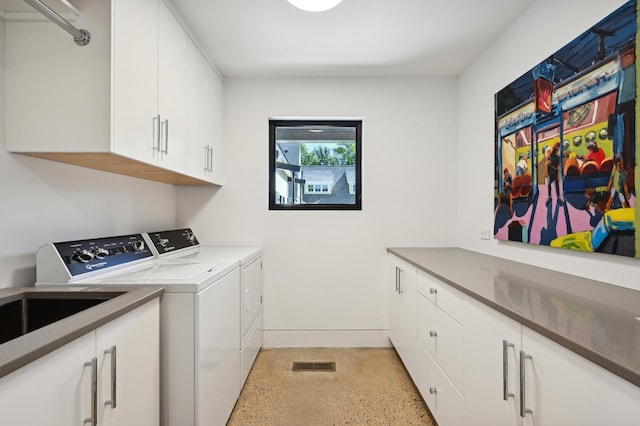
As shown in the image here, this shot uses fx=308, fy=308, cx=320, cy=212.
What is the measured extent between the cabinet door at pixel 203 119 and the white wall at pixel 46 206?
1.59 feet

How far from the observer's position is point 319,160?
120 inches

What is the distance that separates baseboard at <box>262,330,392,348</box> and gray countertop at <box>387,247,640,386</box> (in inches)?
47.8

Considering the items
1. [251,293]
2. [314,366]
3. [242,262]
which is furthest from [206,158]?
[314,366]

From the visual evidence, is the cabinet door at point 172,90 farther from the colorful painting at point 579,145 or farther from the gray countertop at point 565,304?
the colorful painting at point 579,145

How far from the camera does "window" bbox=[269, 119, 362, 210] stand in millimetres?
2955

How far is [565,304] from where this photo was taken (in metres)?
1.09

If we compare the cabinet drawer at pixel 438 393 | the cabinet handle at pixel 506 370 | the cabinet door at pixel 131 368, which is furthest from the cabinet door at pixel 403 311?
the cabinet door at pixel 131 368

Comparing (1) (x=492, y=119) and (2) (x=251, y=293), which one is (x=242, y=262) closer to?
(2) (x=251, y=293)

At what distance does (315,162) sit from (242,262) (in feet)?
4.46

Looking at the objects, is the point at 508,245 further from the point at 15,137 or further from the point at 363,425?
the point at 15,137

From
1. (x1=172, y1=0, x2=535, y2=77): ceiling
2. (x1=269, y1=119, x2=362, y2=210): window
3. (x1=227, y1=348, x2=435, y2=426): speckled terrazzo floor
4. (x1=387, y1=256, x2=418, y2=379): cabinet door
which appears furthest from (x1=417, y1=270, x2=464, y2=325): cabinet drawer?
(x1=172, y1=0, x2=535, y2=77): ceiling

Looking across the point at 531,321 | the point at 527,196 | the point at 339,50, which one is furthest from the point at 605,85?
the point at 339,50

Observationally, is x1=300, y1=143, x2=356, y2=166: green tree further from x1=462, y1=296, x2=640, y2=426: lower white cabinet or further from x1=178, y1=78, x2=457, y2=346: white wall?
x1=462, y1=296, x2=640, y2=426: lower white cabinet

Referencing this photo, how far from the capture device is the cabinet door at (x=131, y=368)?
3.26ft
